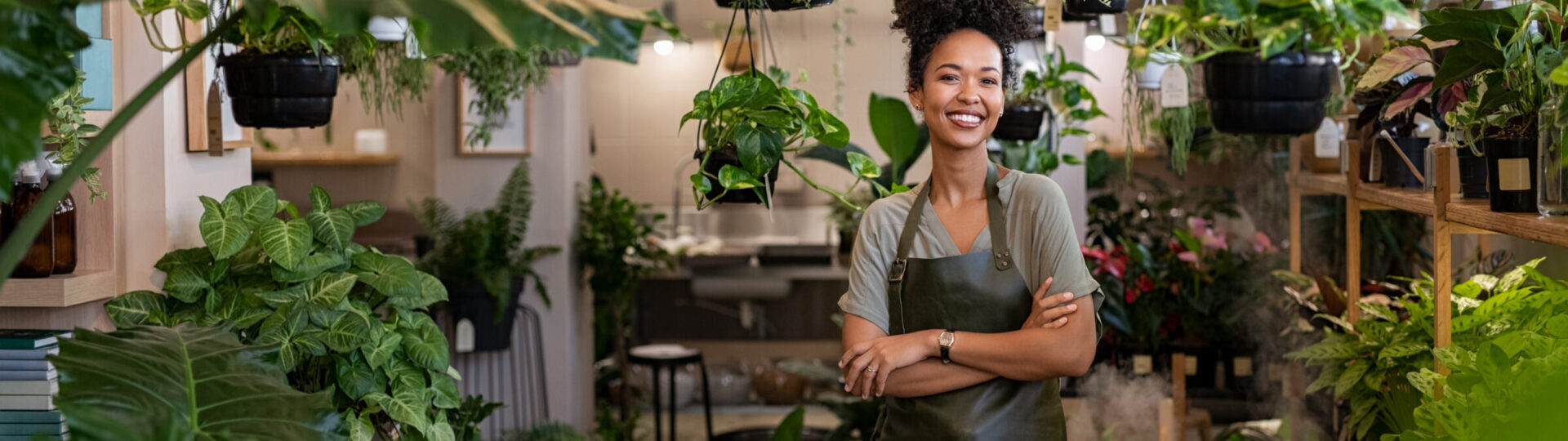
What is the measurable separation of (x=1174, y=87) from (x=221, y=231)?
1730 millimetres

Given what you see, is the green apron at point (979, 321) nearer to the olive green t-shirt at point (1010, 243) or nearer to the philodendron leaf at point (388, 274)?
the olive green t-shirt at point (1010, 243)

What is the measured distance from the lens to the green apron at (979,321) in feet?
5.89

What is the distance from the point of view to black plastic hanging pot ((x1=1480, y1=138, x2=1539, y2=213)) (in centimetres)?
169

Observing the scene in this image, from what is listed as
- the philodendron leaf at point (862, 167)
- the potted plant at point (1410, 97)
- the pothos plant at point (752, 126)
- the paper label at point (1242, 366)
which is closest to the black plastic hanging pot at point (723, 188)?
the pothos plant at point (752, 126)

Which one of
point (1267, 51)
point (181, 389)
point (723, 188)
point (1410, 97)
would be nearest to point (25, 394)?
point (181, 389)

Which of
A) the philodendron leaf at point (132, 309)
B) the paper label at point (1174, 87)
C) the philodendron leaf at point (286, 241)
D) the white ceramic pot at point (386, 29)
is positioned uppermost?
the white ceramic pot at point (386, 29)

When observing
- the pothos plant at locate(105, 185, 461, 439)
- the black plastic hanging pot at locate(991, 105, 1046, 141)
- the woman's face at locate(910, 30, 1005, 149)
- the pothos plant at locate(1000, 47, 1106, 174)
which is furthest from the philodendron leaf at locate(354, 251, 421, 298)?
the pothos plant at locate(1000, 47, 1106, 174)

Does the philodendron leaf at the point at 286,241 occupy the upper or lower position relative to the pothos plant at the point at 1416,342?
upper

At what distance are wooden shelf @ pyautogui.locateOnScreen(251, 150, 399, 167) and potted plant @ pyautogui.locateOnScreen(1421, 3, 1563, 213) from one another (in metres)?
5.09

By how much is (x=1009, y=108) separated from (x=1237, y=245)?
1986 millimetres

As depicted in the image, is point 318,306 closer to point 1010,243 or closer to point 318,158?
point 1010,243

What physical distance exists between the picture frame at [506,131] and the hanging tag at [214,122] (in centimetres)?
224

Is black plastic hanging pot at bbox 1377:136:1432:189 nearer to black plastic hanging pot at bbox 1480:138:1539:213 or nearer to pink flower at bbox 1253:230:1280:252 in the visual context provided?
black plastic hanging pot at bbox 1480:138:1539:213

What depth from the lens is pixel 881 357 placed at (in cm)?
176
